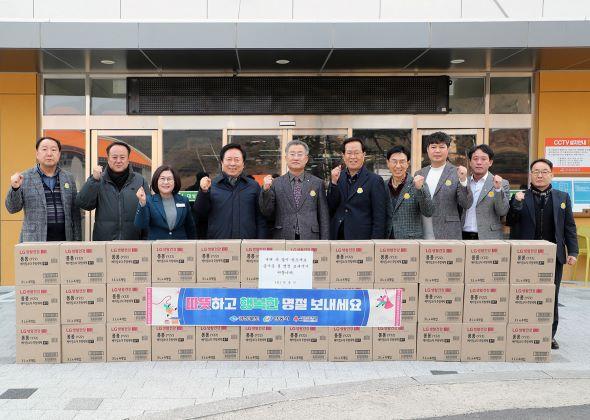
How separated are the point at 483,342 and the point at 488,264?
645 mm

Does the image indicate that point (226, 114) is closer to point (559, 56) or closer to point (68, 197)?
point (68, 197)

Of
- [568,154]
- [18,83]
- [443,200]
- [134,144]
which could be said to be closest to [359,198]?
[443,200]

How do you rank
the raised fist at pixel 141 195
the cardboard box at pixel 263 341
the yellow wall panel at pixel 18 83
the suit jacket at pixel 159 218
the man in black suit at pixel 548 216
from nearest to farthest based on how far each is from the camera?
the cardboard box at pixel 263 341, the raised fist at pixel 141 195, the suit jacket at pixel 159 218, the man in black suit at pixel 548 216, the yellow wall panel at pixel 18 83

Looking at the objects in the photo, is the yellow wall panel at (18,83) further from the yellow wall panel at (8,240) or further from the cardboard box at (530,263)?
the cardboard box at (530,263)

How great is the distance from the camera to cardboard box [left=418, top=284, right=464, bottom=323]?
171 inches

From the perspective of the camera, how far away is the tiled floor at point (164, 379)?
3.56m

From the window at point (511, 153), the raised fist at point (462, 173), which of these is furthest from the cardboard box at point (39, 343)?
the window at point (511, 153)

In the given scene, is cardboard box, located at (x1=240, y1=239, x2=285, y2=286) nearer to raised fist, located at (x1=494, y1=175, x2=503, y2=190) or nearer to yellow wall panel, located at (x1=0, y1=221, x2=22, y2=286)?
raised fist, located at (x1=494, y1=175, x2=503, y2=190)

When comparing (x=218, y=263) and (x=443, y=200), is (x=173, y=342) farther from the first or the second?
(x=443, y=200)

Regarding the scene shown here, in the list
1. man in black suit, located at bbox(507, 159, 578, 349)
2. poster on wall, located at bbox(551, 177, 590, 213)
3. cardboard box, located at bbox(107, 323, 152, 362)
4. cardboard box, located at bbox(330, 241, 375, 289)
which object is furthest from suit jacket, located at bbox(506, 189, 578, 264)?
poster on wall, located at bbox(551, 177, 590, 213)

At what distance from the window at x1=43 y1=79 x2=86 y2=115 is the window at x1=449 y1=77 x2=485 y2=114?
18.9 ft

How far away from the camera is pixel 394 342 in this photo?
4395 millimetres

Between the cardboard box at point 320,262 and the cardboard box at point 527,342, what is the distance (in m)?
1.56
